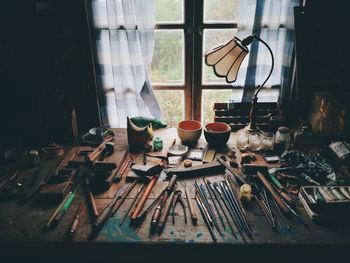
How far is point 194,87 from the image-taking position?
290cm

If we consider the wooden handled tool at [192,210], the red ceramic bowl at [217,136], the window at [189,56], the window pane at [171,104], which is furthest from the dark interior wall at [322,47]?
the wooden handled tool at [192,210]

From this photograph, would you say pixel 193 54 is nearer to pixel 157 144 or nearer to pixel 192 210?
pixel 157 144

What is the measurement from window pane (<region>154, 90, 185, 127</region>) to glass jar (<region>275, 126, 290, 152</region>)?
1048mm

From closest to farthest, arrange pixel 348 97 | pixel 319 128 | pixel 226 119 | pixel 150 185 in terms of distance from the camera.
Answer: pixel 150 185 < pixel 348 97 < pixel 319 128 < pixel 226 119

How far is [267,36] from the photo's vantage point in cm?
260

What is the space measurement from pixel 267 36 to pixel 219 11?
0.49 metres

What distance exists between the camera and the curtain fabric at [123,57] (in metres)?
2.53

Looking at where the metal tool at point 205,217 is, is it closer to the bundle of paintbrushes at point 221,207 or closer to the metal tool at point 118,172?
the bundle of paintbrushes at point 221,207

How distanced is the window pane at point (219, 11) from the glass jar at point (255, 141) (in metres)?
1.08

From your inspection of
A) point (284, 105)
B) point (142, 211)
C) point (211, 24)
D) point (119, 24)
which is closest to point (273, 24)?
point (211, 24)

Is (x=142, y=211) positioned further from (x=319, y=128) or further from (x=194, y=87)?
(x=319, y=128)

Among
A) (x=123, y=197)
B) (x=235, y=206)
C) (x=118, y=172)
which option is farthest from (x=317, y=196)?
(x=118, y=172)

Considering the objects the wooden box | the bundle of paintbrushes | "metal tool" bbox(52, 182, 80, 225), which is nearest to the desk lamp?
the wooden box

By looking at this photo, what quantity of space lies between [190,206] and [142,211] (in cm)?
29
